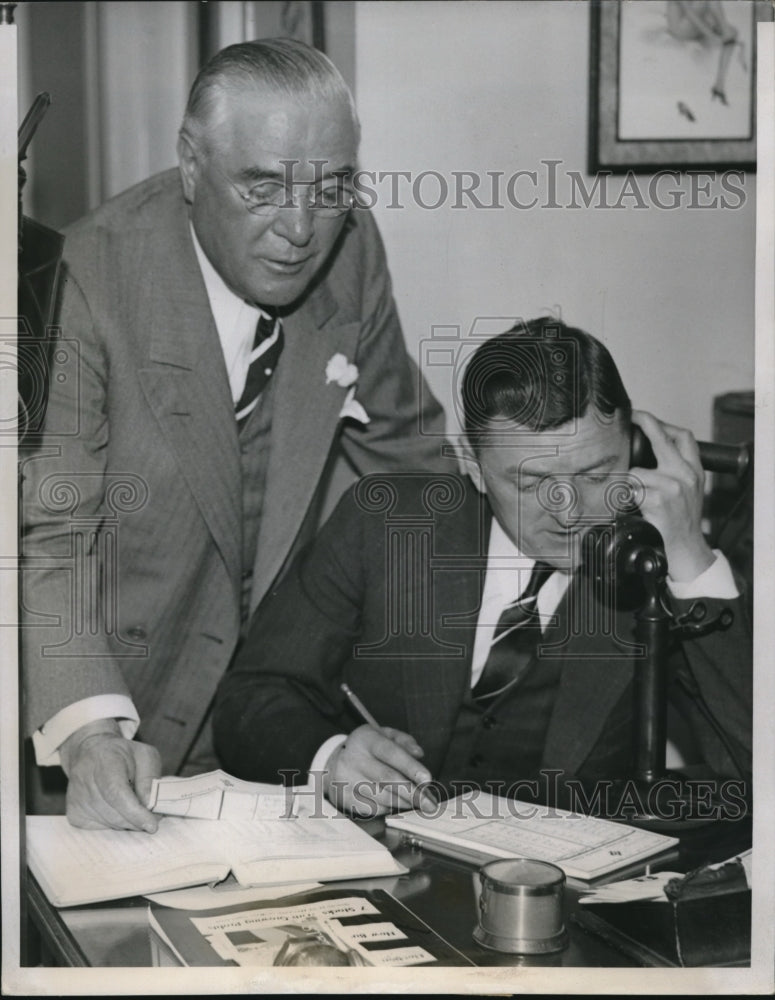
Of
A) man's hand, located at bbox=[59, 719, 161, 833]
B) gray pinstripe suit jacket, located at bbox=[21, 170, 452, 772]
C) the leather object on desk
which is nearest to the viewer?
the leather object on desk

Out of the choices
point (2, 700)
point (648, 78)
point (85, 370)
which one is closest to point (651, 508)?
point (648, 78)

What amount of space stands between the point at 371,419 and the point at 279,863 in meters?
0.76

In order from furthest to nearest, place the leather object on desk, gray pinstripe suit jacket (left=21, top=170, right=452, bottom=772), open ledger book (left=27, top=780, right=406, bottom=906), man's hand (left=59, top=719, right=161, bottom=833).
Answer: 1. gray pinstripe suit jacket (left=21, top=170, right=452, bottom=772)
2. man's hand (left=59, top=719, right=161, bottom=833)
3. open ledger book (left=27, top=780, right=406, bottom=906)
4. the leather object on desk

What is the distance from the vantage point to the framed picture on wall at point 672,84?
6.65 ft

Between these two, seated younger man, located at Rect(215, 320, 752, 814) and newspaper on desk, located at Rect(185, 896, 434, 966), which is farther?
seated younger man, located at Rect(215, 320, 752, 814)

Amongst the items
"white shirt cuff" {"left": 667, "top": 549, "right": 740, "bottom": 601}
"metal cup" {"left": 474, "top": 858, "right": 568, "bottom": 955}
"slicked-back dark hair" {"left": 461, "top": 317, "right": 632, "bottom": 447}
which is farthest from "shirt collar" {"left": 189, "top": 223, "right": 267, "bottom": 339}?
"metal cup" {"left": 474, "top": 858, "right": 568, "bottom": 955}

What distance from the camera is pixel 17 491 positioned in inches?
80.8

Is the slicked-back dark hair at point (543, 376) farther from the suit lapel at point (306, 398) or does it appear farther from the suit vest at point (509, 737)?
the suit vest at point (509, 737)

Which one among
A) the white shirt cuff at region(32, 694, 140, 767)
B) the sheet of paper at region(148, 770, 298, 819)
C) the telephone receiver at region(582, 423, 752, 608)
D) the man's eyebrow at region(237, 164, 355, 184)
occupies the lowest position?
the sheet of paper at region(148, 770, 298, 819)

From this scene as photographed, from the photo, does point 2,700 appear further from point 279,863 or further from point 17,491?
point 279,863

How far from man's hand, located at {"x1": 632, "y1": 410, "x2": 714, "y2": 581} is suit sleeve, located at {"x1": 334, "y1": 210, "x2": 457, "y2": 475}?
34cm

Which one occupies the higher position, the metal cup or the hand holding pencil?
the hand holding pencil

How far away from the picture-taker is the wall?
80.4 inches

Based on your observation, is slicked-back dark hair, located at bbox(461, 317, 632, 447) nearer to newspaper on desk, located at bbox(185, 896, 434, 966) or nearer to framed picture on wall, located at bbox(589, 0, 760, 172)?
framed picture on wall, located at bbox(589, 0, 760, 172)
